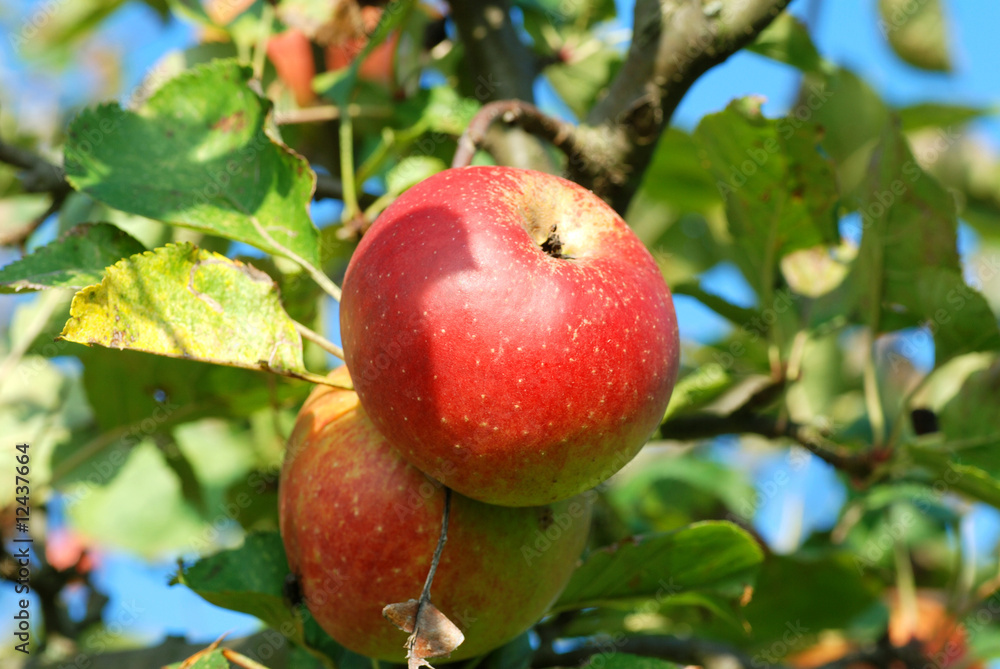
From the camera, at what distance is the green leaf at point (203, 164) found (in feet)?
3.28

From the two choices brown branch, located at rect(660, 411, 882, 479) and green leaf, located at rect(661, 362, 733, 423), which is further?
brown branch, located at rect(660, 411, 882, 479)

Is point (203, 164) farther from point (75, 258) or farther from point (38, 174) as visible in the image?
point (38, 174)

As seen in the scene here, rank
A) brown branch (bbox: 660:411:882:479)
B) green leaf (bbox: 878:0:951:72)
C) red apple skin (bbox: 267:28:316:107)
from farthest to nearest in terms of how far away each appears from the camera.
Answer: green leaf (bbox: 878:0:951:72)
red apple skin (bbox: 267:28:316:107)
brown branch (bbox: 660:411:882:479)

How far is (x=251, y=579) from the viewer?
1.05 m

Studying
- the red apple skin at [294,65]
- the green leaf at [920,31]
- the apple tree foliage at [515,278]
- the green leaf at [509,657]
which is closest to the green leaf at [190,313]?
the apple tree foliage at [515,278]

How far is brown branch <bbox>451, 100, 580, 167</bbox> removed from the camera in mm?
945

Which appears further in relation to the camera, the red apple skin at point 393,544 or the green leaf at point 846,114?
the green leaf at point 846,114

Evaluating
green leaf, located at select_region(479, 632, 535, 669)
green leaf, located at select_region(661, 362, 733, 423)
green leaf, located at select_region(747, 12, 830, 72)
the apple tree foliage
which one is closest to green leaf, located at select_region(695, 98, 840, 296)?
the apple tree foliage

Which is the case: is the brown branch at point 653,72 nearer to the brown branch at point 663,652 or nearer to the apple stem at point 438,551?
the apple stem at point 438,551

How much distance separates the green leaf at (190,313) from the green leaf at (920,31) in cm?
147

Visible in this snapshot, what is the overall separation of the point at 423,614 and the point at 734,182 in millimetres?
787

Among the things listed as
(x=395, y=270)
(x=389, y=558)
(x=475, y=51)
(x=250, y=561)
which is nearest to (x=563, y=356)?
(x=395, y=270)

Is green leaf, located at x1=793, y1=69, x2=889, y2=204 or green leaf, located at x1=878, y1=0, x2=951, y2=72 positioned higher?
green leaf, located at x1=878, y1=0, x2=951, y2=72
